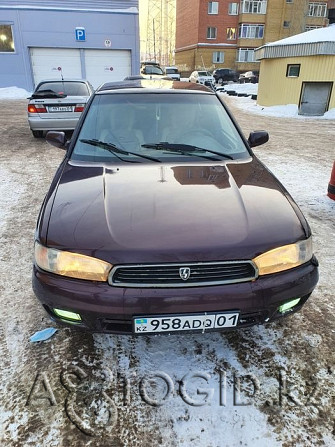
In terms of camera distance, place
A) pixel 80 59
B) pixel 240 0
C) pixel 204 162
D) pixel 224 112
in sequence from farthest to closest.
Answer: pixel 240 0 < pixel 80 59 < pixel 224 112 < pixel 204 162

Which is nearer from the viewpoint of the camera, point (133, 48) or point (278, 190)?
point (278, 190)

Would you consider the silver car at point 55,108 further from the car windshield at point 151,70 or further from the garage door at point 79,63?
the car windshield at point 151,70

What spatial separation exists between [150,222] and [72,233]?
43 cm

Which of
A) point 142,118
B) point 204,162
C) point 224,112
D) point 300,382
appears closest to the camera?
point 300,382

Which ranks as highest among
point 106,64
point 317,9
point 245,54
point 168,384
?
point 317,9

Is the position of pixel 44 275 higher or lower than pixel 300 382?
higher

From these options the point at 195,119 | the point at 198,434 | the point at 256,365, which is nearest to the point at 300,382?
the point at 256,365

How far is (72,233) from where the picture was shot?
1830 millimetres

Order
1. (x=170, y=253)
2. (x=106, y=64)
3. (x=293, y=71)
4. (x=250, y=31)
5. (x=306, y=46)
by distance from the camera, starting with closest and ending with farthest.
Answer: (x=170, y=253), (x=306, y=46), (x=293, y=71), (x=106, y=64), (x=250, y=31)

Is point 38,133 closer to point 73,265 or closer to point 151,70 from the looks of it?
point 73,265

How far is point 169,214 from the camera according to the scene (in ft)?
6.34

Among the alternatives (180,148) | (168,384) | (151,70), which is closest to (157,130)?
(180,148)

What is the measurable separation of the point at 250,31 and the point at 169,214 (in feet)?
147

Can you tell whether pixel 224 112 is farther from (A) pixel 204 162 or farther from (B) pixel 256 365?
(B) pixel 256 365
